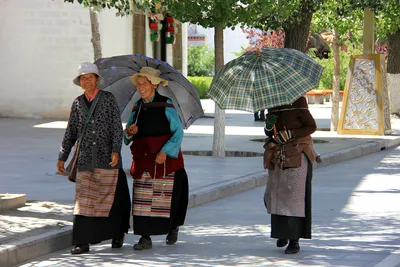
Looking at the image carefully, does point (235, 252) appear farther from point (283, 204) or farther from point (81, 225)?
point (81, 225)

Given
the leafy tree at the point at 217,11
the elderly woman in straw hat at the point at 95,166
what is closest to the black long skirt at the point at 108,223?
the elderly woman in straw hat at the point at 95,166

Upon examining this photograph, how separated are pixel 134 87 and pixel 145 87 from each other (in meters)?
0.97

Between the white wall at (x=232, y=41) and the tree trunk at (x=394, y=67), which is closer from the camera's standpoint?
the tree trunk at (x=394, y=67)

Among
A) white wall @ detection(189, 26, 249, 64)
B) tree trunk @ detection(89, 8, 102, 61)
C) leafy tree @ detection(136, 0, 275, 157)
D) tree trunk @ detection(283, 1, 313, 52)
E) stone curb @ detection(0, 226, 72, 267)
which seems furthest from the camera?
white wall @ detection(189, 26, 249, 64)

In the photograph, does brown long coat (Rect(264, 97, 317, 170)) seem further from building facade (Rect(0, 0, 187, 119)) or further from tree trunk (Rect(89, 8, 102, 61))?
building facade (Rect(0, 0, 187, 119))

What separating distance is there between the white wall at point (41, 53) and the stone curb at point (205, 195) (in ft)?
27.5

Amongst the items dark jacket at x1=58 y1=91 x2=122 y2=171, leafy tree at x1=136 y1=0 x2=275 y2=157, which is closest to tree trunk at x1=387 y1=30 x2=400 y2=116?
leafy tree at x1=136 y1=0 x2=275 y2=157

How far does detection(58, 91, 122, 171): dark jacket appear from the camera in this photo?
9.10 meters

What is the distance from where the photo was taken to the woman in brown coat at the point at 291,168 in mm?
9008

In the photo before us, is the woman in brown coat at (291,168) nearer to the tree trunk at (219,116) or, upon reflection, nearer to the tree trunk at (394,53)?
the tree trunk at (219,116)

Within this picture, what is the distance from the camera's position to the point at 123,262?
8727mm

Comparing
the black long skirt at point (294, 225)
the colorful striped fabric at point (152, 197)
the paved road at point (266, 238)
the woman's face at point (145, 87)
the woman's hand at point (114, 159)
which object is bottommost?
the paved road at point (266, 238)

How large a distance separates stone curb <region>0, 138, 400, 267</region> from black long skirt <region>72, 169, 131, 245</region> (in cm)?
31

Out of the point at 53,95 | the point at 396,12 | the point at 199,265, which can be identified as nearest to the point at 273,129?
the point at 199,265
